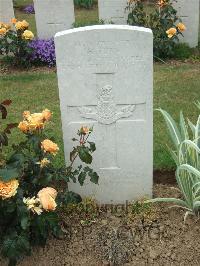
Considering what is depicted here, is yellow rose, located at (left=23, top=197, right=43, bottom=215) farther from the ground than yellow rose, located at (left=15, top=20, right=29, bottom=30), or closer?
closer

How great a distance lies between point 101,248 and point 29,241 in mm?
490

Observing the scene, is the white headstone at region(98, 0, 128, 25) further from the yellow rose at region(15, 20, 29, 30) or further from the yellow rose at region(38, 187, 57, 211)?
the yellow rose at region(38, 187, 57, 211)

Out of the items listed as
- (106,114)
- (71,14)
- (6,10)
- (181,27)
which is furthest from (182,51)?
(106,114)

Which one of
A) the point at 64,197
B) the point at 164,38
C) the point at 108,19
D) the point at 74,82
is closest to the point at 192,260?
the point at 64,197

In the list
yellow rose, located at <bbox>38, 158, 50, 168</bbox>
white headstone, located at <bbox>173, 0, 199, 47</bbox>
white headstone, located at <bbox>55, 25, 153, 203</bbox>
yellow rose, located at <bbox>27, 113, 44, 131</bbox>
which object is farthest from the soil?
white headstone, located at <bbox>173, 0, 199, 47</bbox>

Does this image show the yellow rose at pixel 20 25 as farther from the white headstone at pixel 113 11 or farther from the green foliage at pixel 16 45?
the white headstone at pixel 113 11

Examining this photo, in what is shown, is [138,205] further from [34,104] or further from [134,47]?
[34,104]

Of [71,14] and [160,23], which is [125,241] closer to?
[160,23]

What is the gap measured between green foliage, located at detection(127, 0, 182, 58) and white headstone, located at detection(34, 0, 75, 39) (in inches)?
41.2

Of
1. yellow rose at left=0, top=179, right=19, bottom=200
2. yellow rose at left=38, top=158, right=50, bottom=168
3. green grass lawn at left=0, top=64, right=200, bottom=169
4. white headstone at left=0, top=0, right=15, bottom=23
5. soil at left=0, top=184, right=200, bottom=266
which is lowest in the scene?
soil at left=0, top=184, right=200, bottom=266

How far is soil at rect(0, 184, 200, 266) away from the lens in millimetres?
3164

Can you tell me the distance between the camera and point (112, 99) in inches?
130

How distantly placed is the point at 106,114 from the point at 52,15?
16.5ft

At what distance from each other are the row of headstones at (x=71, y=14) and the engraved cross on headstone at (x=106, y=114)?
15.6 ft
